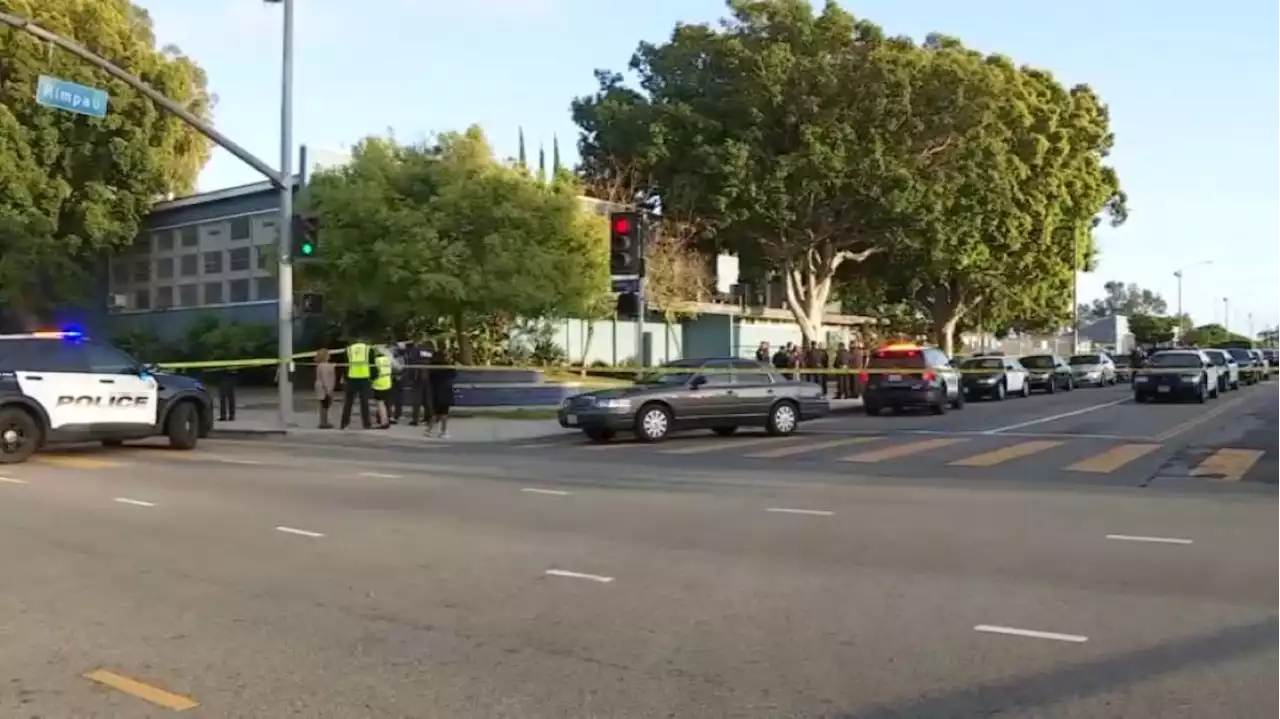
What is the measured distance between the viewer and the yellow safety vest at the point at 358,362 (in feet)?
74.7

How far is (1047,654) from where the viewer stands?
622cm

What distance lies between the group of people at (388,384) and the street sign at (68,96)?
19.7 ft

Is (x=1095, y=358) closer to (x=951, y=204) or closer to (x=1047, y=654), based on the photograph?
(x=951, y=204)

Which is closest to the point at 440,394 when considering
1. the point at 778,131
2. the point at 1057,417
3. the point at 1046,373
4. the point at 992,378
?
the point at 1057,417

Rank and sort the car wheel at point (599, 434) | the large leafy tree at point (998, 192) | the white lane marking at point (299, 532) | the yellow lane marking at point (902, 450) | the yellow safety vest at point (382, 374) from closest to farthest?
the white lane marking at point (299, 532) < the yellow lane marking at point (902, 450) < the car wheel at point (599, 434) < the yellow safety vest at point (382, 374) < the large leafy tree at point (998, 192)

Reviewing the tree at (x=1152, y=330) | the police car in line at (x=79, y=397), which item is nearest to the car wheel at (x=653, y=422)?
the police car in line at (x=79, y=397)

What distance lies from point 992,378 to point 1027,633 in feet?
103

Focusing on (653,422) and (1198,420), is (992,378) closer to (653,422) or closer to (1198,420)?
(1198,420)

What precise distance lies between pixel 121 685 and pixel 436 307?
21.9 metres

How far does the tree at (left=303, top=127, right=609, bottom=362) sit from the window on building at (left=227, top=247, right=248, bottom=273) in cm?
985

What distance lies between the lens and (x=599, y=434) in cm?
2108

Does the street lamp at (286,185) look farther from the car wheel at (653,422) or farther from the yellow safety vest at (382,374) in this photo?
the car wheel at (653,422)

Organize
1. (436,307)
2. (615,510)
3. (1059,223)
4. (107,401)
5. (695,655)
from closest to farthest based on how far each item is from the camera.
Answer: (695,655) → (615,510) → (107,401) → (436,307) → (1059,223)

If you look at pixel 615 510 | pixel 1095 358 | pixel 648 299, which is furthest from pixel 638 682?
pixel 1095 358
